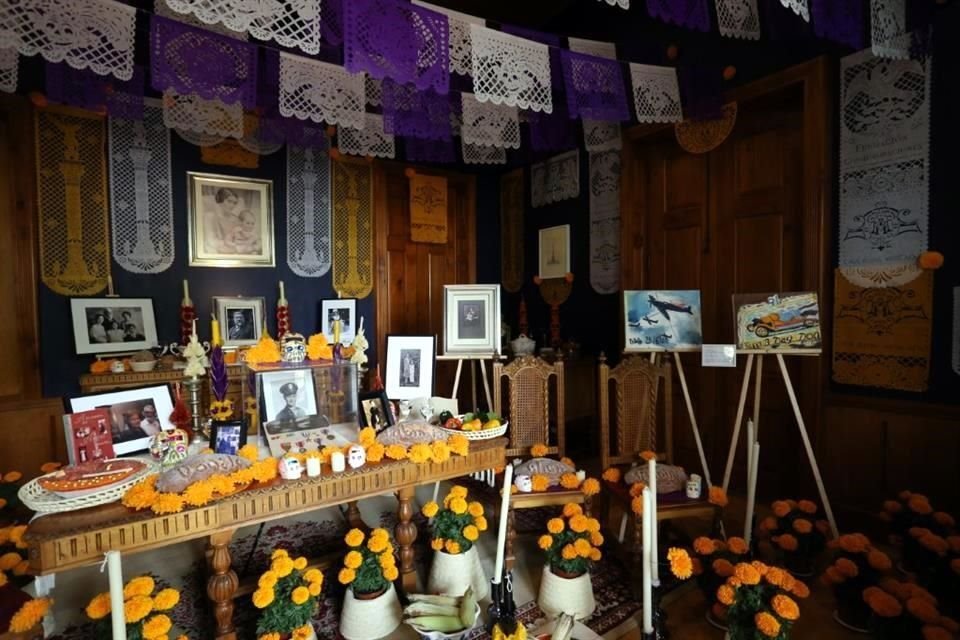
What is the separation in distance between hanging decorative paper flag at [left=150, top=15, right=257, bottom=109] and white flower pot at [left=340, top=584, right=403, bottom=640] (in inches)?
89.9

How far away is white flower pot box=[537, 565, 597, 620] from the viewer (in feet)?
6.41

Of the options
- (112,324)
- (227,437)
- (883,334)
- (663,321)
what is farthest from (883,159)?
(112,324)

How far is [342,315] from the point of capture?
462 cm

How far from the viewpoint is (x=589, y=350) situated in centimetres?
444

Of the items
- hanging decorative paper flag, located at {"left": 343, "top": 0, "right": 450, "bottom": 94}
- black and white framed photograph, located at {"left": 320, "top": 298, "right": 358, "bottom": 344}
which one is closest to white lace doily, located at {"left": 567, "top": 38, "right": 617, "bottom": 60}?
hanging decorative paper flag, located at {"left": 343, "top": 0, "right": 450, "bottom": 94}

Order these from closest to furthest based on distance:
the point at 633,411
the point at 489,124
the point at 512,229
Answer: the point at 633,411, the point at 489,124, the point at 512,229

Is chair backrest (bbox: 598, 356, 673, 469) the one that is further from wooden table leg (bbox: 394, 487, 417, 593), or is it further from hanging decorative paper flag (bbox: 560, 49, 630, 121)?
hanging decorative paper flag (bbox: 560, 49, 630, 121)

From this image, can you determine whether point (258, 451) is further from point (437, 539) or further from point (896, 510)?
point (896, 510)

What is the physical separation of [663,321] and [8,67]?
147 inches

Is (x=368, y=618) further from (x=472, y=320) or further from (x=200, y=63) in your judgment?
(x=200, y=63)

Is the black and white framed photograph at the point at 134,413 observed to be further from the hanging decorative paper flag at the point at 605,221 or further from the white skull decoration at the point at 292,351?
the hanging decorative paper flag at the point at 605,221

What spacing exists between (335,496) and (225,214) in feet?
10.6

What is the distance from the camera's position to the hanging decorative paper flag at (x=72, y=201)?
3406mm

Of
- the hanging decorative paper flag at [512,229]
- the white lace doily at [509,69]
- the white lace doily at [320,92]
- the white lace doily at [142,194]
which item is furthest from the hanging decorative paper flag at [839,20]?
the white lace doily at [142,194]
